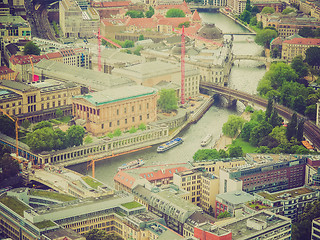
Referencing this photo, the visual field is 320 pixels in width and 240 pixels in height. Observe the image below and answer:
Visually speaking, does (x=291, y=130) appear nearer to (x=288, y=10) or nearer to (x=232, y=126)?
(x=232, y=126)

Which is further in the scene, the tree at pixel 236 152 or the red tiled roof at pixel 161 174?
the tree at pixel 236 152

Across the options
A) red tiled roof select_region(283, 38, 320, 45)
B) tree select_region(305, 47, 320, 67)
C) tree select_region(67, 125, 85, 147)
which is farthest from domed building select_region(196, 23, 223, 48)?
tree select_region(67, 125, 85, 147)

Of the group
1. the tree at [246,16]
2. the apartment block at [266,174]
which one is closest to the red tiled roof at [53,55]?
the apartment block at [266,174]

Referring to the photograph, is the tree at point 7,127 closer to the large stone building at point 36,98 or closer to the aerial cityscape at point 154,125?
the aerial cityscape at point 154,125

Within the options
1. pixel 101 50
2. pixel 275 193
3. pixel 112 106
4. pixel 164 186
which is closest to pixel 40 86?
pixel 112 106

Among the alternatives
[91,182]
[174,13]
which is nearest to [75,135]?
[91,182]

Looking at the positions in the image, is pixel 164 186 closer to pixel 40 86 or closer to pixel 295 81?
pixel 40 86

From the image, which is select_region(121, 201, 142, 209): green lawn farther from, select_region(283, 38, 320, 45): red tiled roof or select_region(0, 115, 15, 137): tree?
select_region(283, 38, 320, 45): red tiled roof
